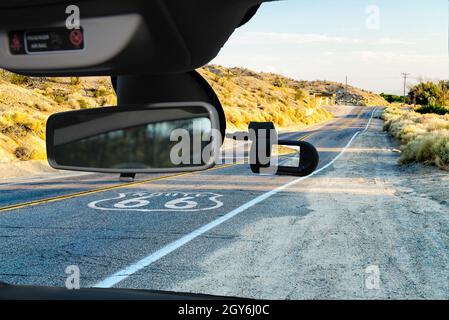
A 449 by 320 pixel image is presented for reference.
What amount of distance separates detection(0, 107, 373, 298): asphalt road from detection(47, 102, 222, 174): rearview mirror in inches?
152

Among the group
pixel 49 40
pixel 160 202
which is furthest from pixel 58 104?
pixel 49 40

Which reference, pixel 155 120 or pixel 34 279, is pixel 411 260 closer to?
pixel 34 279

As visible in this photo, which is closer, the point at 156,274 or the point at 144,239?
the point at 156,274

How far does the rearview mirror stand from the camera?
2.34m

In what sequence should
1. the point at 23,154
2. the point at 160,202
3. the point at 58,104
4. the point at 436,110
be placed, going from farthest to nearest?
the point at 436,110 → the point at 58,104 → the point at 23,154 → the point at 160,202

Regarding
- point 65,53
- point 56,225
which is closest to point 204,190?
point 56,225

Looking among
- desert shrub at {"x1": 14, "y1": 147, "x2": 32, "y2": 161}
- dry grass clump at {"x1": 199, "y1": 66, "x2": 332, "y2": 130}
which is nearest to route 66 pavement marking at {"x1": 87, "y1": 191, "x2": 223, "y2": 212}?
desert shrub at {"x1": 14, "y1": 147, "x2": 32, "y2": 161}

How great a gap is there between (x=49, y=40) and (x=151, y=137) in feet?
1.98

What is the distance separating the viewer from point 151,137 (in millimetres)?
2383

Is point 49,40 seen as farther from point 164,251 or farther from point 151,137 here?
point 164,251
